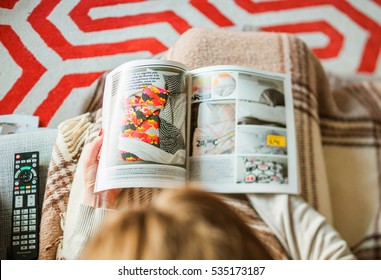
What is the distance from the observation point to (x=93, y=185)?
604mm

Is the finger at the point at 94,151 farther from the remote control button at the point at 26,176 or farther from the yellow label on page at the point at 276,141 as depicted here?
the yellow label on page at the point at 276,141

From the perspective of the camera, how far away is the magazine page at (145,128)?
0.58 meters

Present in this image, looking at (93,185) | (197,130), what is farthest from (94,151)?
(197,130)

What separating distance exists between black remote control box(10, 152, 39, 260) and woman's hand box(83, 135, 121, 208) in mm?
79

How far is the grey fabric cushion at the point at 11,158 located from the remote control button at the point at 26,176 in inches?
0.6

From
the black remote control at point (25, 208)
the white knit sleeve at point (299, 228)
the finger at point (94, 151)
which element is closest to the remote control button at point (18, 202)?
the black remote control at point (25, 208)

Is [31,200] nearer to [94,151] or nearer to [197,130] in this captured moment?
[94,151]

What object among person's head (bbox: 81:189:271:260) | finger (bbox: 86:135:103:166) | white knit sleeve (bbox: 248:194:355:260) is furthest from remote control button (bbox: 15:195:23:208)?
white knit sleeve (bbox: 248:194:355:260)

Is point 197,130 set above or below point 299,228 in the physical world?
above

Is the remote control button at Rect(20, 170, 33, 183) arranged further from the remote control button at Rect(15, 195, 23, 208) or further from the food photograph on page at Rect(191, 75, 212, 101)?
the food photograph on page at Rect(191, 75, 212, 101)

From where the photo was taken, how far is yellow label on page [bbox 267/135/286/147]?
2.11 ft

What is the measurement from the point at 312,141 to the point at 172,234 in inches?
14.1

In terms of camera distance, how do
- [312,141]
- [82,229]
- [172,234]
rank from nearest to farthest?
1. [172,234]
2. [82,229]
3. [312,141]
